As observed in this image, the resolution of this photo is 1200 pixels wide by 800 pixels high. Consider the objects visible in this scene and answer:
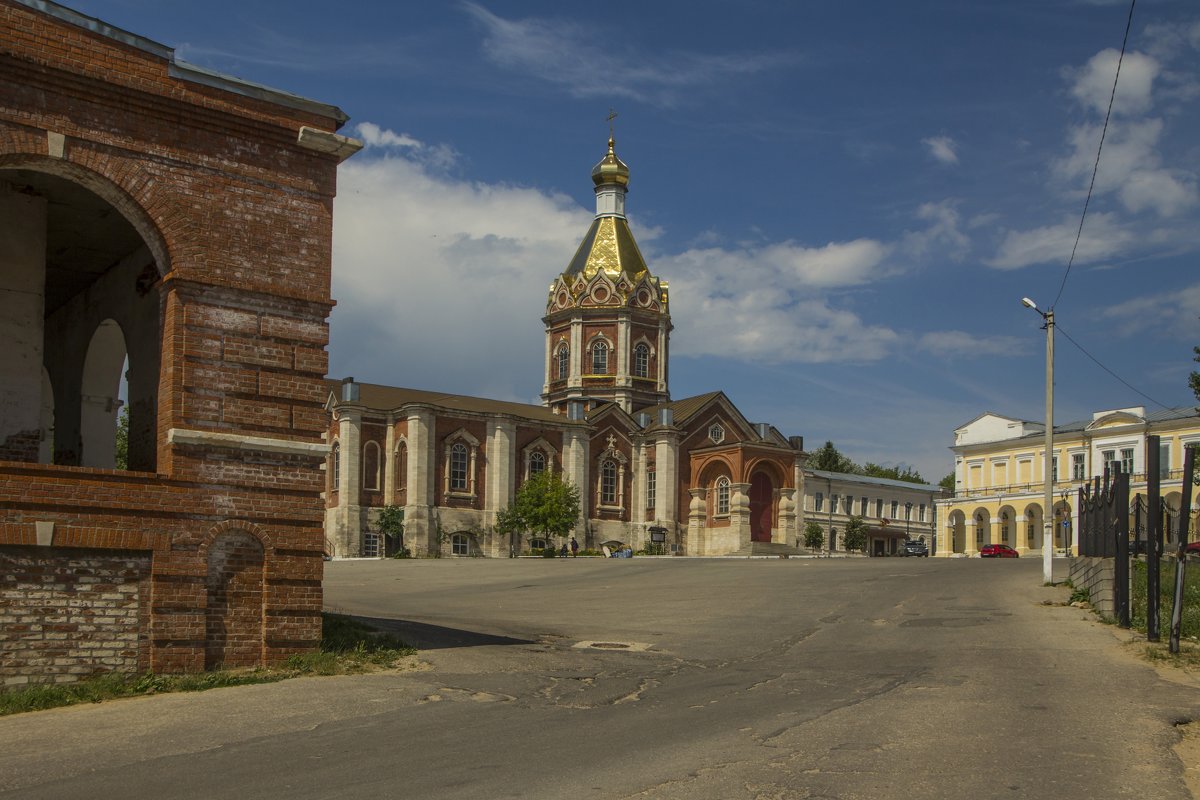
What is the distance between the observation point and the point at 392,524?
56312 millimetres

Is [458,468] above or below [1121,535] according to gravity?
above

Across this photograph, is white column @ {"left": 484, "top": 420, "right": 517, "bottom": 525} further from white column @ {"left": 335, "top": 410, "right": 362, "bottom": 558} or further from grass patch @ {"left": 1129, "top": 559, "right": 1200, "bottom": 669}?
grass patch @ {"left": 1129, "top": 559, "right": 1200, "bottom": 669}

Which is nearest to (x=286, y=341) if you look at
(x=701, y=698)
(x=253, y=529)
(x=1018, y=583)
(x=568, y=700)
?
(x=253, y=529)

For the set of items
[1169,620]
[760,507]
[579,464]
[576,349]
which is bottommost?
[1169,620]

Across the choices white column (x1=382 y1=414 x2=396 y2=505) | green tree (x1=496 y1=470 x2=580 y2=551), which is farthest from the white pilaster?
white column (x1=382 y1=414 x2=396 y2=505)

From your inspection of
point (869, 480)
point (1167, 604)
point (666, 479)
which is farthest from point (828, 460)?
point (1167, 604)

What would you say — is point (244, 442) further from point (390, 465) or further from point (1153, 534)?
point (390, 465)

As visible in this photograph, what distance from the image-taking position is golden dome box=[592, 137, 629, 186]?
7512 cm

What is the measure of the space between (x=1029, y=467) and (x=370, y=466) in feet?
142

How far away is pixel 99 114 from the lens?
1358cm

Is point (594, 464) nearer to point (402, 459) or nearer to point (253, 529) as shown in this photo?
point (402, 459)

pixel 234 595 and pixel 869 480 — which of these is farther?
pixel 869 480

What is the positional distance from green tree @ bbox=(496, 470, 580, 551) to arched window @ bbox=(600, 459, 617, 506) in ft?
16.3

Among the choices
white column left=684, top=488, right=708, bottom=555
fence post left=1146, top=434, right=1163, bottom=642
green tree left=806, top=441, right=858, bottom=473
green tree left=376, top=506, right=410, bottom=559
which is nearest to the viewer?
fence post left=1146, top=434, right=1163, bottom=642
